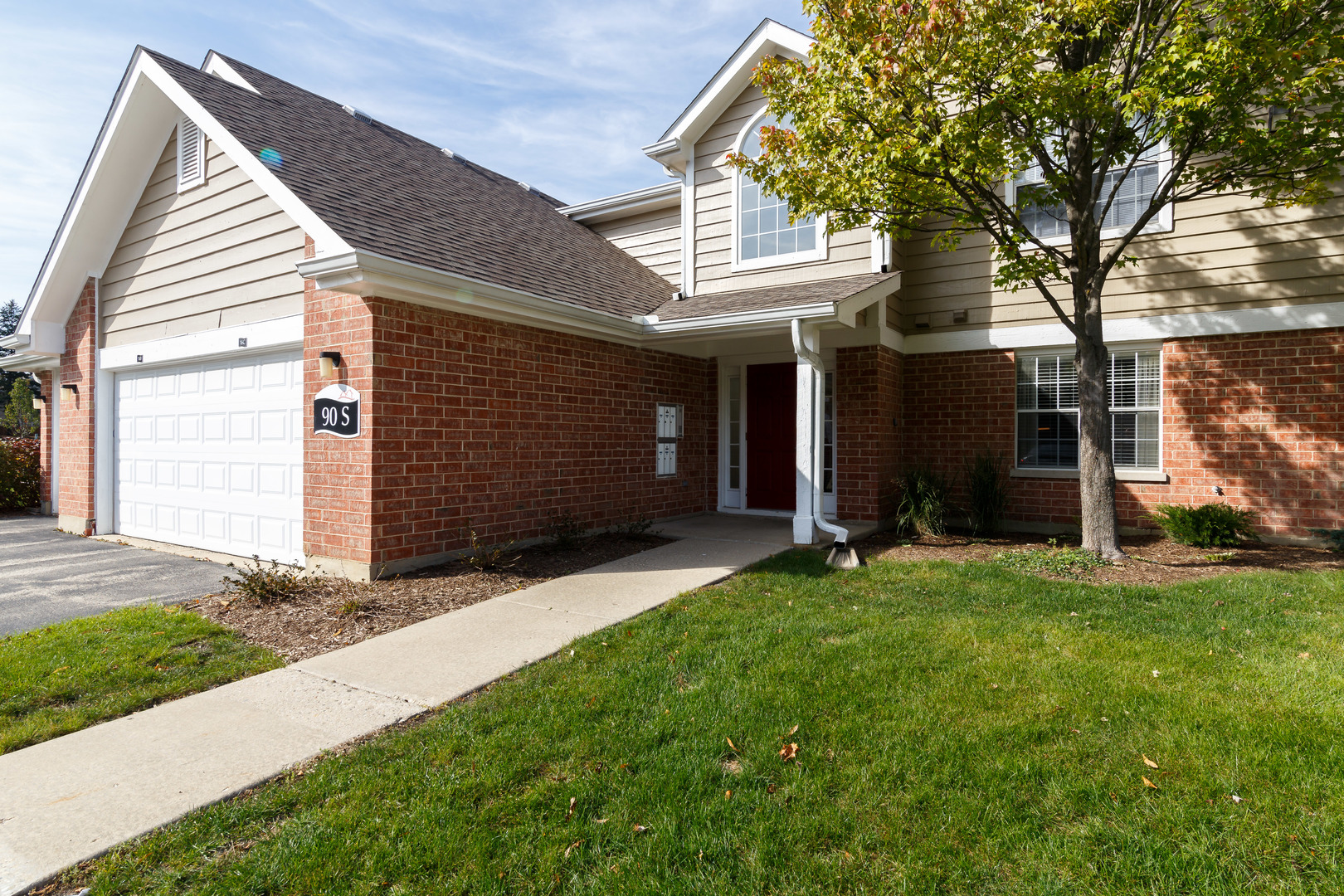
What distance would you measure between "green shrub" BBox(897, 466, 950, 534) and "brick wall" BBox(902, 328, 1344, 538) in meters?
1.14

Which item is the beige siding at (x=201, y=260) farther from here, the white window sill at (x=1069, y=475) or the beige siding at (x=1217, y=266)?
the white window sill at (x=1069, y=475)

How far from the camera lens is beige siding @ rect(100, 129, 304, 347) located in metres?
7.57

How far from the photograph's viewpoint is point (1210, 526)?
7.88 meters

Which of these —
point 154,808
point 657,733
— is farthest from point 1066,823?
point 154,808

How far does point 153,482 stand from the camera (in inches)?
374

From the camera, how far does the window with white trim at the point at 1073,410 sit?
888 cm

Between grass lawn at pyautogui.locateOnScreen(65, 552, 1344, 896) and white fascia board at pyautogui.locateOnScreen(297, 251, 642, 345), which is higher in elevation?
white fascia board at pyautogui.locateOnScreen(297, 251, 642, 345)

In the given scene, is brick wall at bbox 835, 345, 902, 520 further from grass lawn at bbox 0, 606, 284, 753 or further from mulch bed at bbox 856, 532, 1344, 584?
grass lawn at bbox 0, 606, 284, 753

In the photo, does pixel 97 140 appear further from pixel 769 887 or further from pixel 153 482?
pixel 769 887

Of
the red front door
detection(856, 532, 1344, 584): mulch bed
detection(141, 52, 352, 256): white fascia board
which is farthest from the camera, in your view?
the red front door

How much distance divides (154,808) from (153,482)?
27.9 ft

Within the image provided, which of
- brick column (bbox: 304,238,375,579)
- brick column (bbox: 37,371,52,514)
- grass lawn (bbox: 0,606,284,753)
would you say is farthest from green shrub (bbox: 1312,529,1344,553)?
brick column (bbox: 37,371,52,514)

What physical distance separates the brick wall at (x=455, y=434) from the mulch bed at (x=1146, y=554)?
12.4 feet

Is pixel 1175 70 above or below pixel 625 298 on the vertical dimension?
above
